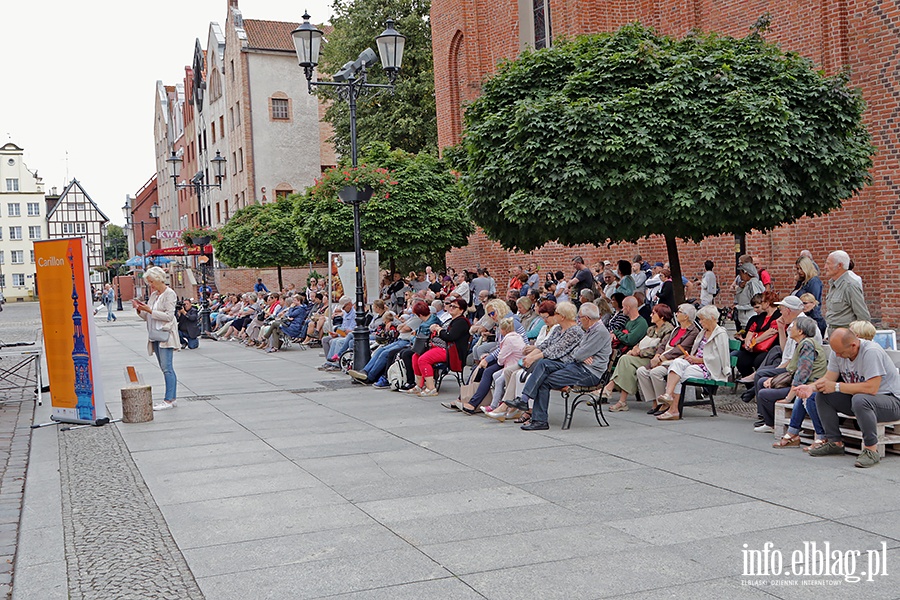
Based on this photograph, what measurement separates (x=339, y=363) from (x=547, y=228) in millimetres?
7026

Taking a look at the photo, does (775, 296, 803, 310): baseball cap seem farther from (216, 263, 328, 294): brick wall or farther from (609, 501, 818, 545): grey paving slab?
(216, 263, 328, 294): brick wall

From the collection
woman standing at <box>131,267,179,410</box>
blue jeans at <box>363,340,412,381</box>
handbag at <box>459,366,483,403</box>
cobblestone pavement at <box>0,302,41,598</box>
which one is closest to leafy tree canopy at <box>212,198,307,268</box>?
cobblestone pavement at <box>0,302,41,598</box>

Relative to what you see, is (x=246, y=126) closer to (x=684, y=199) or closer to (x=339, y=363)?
(x=339, y=363)

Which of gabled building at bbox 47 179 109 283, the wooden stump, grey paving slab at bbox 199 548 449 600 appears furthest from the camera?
gabled building at bbox 47 179 109 283

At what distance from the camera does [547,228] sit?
11328 mm

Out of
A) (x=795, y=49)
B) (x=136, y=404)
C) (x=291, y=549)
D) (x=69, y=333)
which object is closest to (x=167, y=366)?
(x=136, y=404)

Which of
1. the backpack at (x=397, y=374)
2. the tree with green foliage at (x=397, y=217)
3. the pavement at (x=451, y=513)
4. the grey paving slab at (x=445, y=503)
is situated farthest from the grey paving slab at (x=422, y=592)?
the tree with green foliage at (x=397, y=217)

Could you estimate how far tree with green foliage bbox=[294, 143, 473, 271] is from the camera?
21.5 metres

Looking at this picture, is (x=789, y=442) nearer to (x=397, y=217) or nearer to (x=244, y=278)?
(x=397, y=217)

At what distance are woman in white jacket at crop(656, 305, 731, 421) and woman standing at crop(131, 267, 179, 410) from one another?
21.2 ft

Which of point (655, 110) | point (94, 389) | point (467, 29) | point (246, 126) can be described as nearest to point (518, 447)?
point (655, 110)

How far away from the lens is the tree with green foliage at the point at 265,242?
3391 cm

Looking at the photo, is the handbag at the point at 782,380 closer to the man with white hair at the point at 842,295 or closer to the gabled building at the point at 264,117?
the man with white hair at the point at 842,295

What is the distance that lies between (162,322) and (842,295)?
848 centimetres
